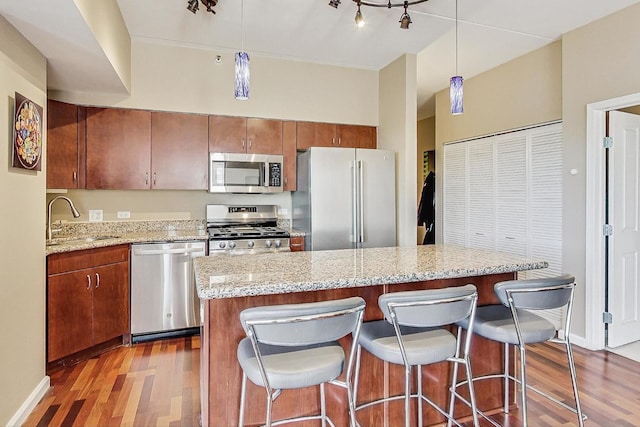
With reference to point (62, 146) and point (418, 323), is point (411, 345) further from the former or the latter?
point (62, 146)

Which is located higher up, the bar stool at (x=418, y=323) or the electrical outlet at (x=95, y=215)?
the electrical outlet at (x=95, y=215)

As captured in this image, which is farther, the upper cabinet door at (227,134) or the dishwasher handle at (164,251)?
the upper cabinet door at (227,134)

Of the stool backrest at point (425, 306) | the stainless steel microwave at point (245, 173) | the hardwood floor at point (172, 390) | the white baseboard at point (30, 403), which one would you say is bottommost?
the hardwood floor at point (172, 390)

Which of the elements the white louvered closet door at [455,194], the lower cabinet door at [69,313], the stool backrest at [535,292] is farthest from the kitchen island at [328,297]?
the white louvered closet door at [455,194]

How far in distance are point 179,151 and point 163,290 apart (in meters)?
1.33

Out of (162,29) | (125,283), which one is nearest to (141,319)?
(125,283)

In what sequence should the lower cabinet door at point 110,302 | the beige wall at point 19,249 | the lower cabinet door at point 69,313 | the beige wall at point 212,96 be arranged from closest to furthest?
the beige wall at point 19,249, the lower cabinet door at point 69,313, the lower cabinet door at point 110,302, the beige wall at point 212,96

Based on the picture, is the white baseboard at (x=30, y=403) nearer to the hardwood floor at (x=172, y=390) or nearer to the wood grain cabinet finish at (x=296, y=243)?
the hardwood floor at (x=172, y=390)

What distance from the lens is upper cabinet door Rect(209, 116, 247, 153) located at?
3795mm

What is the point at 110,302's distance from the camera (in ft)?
10.2

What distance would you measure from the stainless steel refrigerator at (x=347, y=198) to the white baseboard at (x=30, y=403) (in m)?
2.22

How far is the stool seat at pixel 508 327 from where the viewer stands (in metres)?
1.88

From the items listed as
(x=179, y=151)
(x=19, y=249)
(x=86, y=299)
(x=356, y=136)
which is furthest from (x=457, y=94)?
(x=86, y=299)

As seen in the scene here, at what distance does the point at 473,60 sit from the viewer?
13.2 ft
